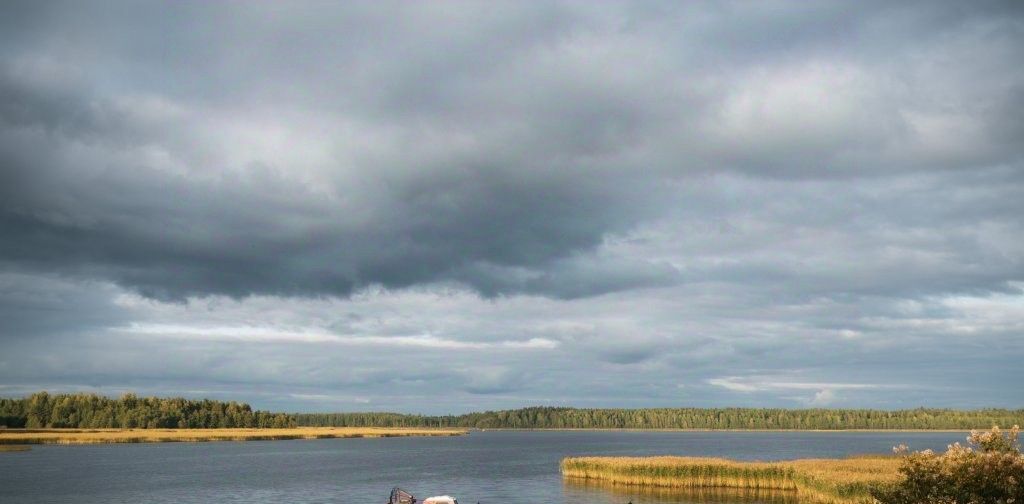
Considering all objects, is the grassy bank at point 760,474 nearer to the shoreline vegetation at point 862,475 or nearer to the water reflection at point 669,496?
the shoreline vegetation at point 862,475

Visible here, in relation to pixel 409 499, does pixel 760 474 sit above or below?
above

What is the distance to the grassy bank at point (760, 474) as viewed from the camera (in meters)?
62.9

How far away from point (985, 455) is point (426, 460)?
12472 cm

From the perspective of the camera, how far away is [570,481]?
309 ft

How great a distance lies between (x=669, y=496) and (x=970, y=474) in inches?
1648

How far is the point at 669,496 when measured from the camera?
7475cm

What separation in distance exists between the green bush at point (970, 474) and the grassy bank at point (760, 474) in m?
23.1

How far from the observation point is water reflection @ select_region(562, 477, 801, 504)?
71000mm

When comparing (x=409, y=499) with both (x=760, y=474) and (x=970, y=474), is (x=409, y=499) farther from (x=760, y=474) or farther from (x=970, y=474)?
(x=970, y=474)

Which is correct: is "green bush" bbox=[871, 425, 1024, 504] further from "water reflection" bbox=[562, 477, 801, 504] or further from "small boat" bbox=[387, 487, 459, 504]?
"small boat" bbox=[387, 487, 459, 504]

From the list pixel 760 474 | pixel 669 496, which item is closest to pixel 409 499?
pixel 669 496

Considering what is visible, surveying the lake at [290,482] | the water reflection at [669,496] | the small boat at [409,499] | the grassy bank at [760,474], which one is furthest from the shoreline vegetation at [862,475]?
the small boat at [409,499]

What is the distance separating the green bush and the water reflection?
3360 cm

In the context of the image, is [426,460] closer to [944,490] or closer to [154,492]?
[154,492]
